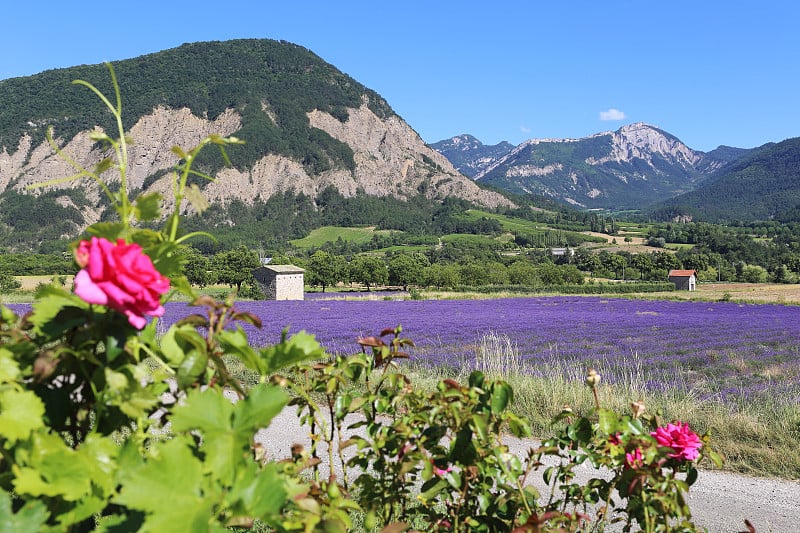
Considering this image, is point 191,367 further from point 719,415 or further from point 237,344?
point 719,415

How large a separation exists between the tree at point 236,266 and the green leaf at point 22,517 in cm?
5777

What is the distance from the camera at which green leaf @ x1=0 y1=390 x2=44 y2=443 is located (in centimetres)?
87

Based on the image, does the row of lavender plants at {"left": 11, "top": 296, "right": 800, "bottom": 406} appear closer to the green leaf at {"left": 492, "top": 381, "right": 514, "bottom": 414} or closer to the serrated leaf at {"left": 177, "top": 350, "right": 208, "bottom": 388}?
the green leaf at {"left": 492, "top": 381, "right": 514, "bottom": 414}

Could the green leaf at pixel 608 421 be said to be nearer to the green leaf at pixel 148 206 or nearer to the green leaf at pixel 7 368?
the green leaf at pixel 148 206

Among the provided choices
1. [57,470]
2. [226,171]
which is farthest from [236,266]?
[226,171]

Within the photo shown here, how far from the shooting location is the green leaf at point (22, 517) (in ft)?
2.62

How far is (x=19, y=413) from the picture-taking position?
0.90m

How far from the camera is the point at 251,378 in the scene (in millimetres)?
9570

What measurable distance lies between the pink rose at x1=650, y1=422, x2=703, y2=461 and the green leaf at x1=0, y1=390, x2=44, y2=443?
1.61m

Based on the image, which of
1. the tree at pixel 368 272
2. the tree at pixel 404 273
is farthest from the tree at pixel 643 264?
the tree at pixel 368 272

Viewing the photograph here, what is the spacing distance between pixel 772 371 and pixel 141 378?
46.2ft

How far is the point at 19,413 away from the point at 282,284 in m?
46.7

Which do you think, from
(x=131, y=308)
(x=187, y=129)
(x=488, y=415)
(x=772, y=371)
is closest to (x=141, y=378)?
(x=131, y=308)

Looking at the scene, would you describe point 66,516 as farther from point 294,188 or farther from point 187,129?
point 187,129
